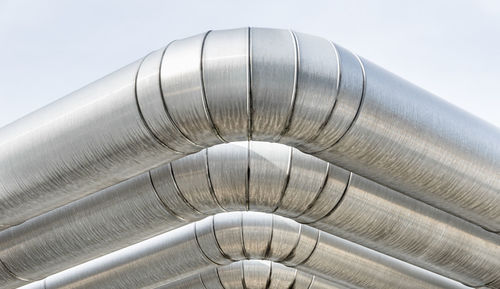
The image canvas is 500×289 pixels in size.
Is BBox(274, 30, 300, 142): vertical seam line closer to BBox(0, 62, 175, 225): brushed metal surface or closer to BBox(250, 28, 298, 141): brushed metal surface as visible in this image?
BBox(250, 28, 298, 141): brushed metal surface

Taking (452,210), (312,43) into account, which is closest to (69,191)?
(312,43)

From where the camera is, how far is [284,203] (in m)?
6.62

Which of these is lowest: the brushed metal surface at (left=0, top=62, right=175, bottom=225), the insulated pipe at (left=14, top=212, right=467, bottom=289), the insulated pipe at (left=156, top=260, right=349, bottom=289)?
the insulated pipe at (left=156, top=260, right=349, bottom=289)

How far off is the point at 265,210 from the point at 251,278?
360 cm

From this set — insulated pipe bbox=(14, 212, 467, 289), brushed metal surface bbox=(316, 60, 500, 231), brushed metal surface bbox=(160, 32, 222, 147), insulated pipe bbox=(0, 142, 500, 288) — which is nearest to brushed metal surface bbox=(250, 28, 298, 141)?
brushed metal surface bbox=(160, 32, 222, 147)

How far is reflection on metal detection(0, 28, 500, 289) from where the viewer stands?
504cm

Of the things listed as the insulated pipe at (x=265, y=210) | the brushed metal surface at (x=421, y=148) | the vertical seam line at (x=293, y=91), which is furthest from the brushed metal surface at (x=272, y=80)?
the insulated pipe at (x=265, y=210)

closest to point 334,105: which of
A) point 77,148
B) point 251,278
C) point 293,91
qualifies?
point 293,91

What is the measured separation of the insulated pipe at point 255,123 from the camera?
498 centimetres

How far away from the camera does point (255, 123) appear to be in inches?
200

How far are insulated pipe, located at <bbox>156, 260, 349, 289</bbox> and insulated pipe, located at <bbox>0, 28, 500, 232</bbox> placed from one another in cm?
449

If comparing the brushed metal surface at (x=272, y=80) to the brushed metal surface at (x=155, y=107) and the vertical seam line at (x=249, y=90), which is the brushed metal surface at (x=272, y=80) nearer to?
the vertical seam line at (x=249, y=90)

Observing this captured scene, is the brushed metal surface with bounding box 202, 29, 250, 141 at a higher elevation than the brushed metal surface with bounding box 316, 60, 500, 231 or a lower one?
higher

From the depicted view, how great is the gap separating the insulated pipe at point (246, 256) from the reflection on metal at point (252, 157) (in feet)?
4.40
